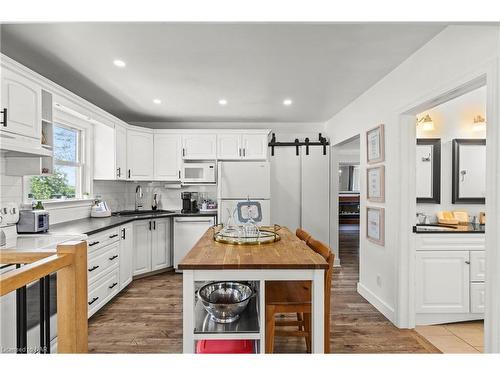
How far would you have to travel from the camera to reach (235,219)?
4.32m

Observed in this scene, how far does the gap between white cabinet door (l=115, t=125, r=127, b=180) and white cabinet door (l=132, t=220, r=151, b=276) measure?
0.74 m

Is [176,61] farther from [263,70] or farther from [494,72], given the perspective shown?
[494,72]

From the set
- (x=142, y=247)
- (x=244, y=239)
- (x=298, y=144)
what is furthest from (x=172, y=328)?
(x=298, y=144)

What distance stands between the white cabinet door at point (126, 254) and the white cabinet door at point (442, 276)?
3.18 m

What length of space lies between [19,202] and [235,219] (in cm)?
257

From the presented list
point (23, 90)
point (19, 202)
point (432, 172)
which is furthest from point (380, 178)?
point (19, 202)

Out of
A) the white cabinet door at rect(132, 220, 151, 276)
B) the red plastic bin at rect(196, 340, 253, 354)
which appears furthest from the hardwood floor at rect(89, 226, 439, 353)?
the red plastic bin at rect(196, 340, 253, 354)

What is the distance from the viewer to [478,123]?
315cm

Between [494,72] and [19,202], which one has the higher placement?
[494,72]

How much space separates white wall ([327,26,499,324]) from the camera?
1.78 metres

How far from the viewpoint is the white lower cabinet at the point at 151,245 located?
3.92 m

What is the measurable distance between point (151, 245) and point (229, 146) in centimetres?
191

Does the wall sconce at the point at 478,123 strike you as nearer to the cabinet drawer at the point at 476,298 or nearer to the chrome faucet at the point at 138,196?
the cabinet drawer at the point at 476,298

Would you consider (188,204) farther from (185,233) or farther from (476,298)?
(476,298)
